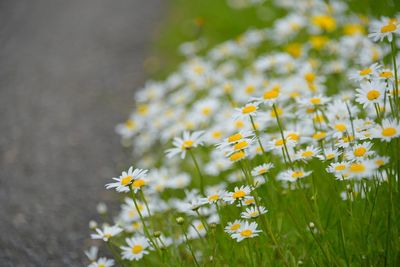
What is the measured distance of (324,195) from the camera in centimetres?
204

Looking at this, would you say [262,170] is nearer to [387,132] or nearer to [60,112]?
[387,132]

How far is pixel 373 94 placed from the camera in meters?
1.56

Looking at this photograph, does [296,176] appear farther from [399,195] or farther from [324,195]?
[324,195]

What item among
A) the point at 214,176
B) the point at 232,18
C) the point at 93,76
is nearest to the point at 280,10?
the point at 232,18

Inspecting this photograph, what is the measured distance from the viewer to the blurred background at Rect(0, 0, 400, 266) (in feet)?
8.30

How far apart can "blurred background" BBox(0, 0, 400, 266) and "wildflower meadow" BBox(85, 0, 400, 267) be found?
22cm

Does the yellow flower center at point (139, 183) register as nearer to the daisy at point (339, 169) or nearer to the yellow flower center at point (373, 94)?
the daisy at point (339, 169)

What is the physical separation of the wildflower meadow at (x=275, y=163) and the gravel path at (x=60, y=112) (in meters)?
0.23

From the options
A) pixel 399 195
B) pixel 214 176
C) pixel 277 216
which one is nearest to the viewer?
pixel 399 195

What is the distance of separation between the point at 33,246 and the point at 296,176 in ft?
4.44

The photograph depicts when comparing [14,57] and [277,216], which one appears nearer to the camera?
[277,216]

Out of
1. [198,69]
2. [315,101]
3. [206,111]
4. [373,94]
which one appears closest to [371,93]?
Answer: [373,94]

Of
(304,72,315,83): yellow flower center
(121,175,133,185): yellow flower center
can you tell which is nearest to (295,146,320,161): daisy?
(121,175,133,185): yellow flower center

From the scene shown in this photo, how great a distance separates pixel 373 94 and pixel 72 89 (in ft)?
12.1
